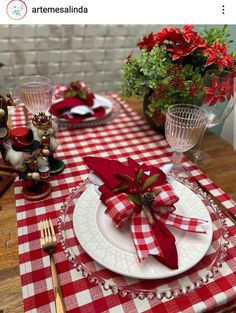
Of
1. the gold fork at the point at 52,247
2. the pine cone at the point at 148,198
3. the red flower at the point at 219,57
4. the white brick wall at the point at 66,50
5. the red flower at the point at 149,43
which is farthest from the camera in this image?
the white brick wall at the point at 66,50

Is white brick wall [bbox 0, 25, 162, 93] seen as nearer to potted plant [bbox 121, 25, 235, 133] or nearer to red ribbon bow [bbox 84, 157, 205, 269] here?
potted plant [bbox 121, 25, 235, 133]

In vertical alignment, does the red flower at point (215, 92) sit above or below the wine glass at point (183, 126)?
above

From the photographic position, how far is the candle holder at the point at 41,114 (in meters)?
0.69

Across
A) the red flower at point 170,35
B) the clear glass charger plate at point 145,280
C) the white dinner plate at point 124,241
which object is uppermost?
the red flower at point 170,35

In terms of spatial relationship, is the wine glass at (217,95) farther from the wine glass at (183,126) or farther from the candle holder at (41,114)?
the candle holder at (41,114)

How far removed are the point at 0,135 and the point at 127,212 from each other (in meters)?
0.36

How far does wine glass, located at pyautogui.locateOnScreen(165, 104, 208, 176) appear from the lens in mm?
729

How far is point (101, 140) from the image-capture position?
3.19 feet

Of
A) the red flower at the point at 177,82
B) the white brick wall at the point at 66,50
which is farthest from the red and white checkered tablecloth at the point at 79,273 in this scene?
the white brick wall at the point at 66,50

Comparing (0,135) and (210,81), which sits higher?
(210,81)
